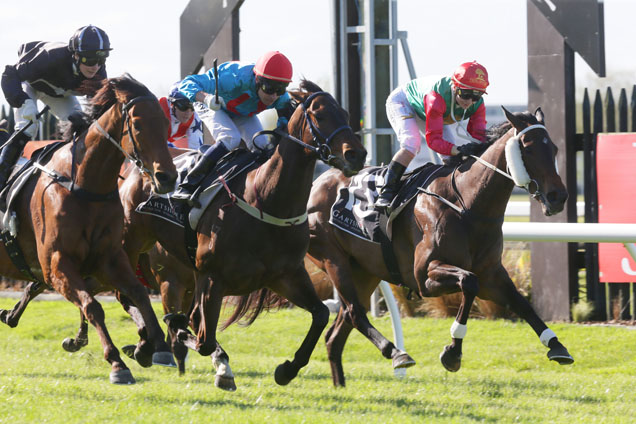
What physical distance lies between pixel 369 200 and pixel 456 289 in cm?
119

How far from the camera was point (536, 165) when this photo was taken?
5906 mm

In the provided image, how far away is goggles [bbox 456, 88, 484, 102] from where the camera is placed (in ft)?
21.5

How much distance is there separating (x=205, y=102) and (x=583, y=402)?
295 centimetres

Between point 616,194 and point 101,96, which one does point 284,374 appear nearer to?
point 101,96

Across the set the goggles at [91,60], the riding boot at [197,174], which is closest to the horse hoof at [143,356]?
the riding boot at [197,174]

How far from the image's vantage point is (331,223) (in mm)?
7172

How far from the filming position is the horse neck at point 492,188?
246 inches

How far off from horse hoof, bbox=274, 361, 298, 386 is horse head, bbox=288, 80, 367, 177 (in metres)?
1.32

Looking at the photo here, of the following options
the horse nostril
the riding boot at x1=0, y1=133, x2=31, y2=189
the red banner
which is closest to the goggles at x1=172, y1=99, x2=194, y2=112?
the riding boot at x1=0, y1=133, x2=31, y2=189

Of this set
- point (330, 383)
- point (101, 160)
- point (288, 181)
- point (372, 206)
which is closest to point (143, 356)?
point (101, 160)

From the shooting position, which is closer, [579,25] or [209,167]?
[209,167]

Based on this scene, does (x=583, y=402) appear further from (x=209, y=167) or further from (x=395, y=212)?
(x=209, y=167)

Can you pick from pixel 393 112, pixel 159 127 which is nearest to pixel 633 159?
pixel 393 112

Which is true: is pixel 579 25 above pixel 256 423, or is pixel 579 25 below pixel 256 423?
above
